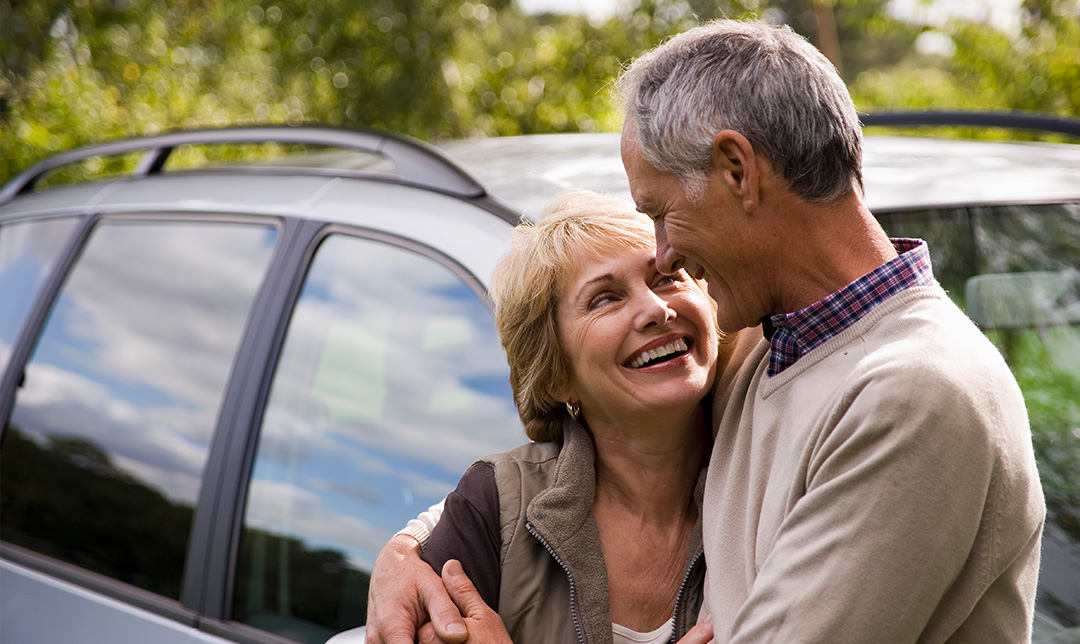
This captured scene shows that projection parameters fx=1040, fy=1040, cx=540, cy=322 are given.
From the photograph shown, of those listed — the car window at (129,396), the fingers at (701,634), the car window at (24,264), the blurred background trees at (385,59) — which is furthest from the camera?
the blurred background trees at (385,59)

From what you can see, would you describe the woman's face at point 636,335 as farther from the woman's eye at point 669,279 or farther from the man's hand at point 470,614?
the man's hand at point 470,614

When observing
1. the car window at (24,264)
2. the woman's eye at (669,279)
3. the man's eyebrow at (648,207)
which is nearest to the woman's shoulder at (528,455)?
the woman's eye at (669,279)

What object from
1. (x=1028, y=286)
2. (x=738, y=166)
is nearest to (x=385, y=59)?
(x=1028, y=286)

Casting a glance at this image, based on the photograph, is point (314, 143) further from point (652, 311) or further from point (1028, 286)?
point (1028, 286)

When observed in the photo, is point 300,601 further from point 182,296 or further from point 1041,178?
point 1041,178

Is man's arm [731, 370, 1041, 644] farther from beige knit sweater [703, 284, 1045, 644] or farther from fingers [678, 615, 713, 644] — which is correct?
fingers [678, 615, 713, 644]

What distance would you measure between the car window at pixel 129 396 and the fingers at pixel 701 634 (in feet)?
4.58

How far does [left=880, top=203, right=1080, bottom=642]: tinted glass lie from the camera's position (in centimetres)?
214

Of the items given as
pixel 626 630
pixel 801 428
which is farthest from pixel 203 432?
pixel 801 428

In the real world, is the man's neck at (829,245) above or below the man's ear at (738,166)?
below

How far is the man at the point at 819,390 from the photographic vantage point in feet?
4.18

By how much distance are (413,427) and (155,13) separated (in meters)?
8.77

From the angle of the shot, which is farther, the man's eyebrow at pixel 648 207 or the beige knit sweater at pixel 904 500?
the man's eyebrow at pixel 648 207

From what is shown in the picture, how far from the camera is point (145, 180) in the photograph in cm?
316
